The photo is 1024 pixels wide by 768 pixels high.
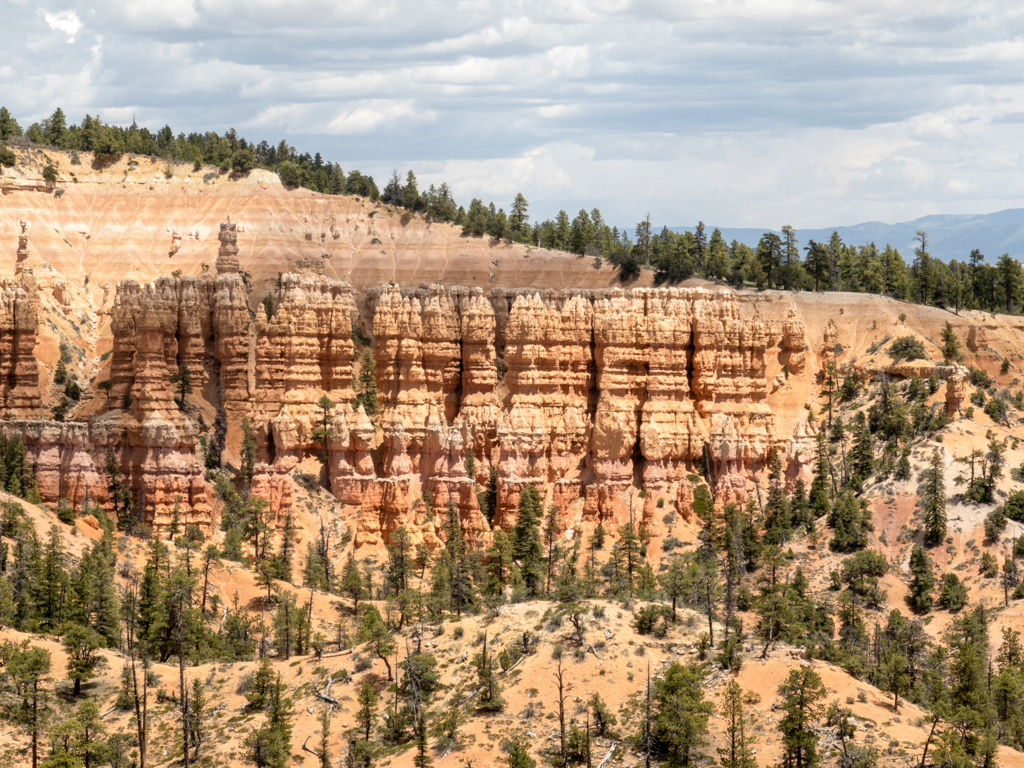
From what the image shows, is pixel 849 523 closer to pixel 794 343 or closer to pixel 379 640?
pixel 794 343

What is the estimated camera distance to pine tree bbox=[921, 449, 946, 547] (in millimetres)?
116625

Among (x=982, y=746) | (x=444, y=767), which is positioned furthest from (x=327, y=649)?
(x=982, y=746)

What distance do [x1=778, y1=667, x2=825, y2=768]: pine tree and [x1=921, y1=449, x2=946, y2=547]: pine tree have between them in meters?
39.9

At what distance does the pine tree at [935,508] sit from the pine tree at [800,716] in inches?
1570

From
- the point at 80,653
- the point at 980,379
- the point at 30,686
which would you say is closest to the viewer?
the point at 30,686

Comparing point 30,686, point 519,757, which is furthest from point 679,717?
point 30,686

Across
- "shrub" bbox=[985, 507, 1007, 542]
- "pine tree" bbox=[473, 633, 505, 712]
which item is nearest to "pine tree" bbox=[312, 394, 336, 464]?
"pine tree" bbox=[473, 633, 505, 712]

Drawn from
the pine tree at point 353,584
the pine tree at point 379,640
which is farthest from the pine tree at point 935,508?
the pine tree at point 379,640

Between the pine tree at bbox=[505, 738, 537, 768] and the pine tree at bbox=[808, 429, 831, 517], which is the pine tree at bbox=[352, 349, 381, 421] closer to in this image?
the pine tree at bbox=[808, 429, 831, 517]

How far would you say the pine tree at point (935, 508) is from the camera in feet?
383

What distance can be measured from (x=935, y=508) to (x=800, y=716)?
44483 mm

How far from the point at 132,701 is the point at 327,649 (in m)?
13.6

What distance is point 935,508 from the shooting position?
116625mm

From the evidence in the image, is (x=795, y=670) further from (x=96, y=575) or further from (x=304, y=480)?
(x=304, y=480)
